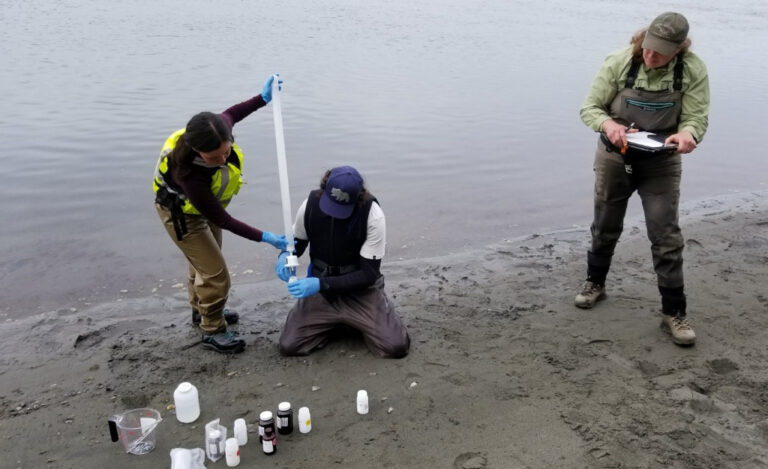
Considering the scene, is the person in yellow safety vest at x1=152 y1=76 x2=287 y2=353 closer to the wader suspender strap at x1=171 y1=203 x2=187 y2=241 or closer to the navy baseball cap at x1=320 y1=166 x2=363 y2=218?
the wader suspender strap at x1=171 y1=203 x2=187 y2=241

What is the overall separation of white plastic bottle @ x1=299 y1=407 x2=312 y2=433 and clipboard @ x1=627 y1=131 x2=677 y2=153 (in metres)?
2.85

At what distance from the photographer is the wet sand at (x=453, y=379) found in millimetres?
3705

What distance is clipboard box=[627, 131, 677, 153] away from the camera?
14.4 feet

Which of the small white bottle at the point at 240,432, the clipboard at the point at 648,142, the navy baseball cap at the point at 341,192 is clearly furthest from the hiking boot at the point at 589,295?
the small white bottle at the point at 240,432

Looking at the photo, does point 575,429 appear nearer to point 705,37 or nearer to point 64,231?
point 64,231

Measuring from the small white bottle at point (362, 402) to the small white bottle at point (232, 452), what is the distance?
81 centimetres

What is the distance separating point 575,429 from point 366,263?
182 cm

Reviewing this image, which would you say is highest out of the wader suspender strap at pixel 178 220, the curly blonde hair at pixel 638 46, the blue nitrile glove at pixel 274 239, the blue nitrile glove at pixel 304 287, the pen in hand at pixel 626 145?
the curly blonde hair at pixel 638 46

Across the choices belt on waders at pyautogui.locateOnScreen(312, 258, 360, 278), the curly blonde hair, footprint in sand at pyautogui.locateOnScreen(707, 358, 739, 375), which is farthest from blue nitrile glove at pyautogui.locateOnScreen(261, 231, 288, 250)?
footprint in sand at pyautogui.locateOnScreen(707, 358, 739, 375)

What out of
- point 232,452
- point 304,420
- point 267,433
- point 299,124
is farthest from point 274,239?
point 299,124

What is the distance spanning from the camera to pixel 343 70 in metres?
16.9

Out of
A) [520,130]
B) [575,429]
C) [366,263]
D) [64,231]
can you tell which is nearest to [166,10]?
[520,130]

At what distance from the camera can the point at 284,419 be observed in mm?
3807

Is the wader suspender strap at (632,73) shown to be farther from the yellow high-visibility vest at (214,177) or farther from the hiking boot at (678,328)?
the yellow high-visibility vest at (214,177)
